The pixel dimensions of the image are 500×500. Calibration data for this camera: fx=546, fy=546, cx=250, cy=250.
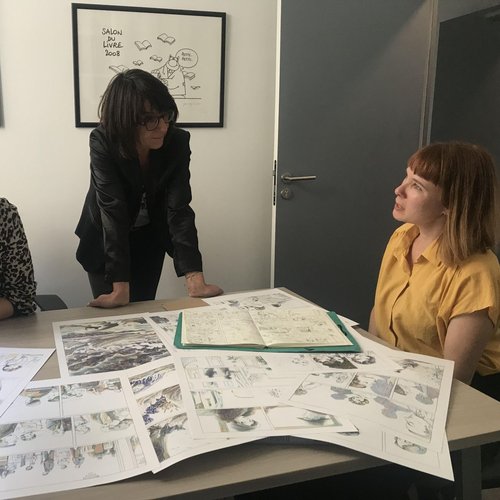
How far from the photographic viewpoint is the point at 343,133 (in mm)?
2500

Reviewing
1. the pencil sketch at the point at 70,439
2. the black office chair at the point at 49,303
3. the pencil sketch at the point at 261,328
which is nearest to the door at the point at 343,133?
the black office chair at the point at 49,303

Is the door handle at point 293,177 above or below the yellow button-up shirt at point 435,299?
above

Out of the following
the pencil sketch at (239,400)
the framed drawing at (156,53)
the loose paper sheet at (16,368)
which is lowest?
the loose paper sheet at (16,368)

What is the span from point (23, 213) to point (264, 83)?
121 cm

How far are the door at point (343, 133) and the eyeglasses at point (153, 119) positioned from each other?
0.88 m

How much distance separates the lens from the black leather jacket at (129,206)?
1.60 meters

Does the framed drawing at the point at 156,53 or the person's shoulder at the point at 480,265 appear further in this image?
the framed drawing at the point at 156,53

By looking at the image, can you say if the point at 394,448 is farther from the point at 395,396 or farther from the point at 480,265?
the point at 480,265

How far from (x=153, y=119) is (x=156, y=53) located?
0.90m

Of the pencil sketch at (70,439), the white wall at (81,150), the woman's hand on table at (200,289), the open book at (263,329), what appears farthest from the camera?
the white wall at (81,150)

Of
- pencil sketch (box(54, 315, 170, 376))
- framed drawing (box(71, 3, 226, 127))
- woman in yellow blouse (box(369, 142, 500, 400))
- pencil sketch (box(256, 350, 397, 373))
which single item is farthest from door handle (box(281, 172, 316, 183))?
pencil sketch (box(256, 350, 397, 373))

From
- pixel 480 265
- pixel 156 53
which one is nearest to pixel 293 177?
pixel 156 53

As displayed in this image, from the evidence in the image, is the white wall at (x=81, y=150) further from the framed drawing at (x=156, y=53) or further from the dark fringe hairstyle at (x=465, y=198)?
the dark fringe hairstyle at (x=465, y=198)

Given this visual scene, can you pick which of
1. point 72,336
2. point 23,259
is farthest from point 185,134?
point 72,336
